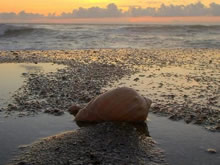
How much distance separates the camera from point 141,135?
579 cm

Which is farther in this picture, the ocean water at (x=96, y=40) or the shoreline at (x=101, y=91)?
the ocean water at (x=96, y=40)

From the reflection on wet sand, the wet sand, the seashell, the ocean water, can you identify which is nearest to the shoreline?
the wet sand

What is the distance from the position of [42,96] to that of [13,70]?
5.60 m

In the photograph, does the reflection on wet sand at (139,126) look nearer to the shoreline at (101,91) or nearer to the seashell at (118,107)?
the seashell at (118,107)

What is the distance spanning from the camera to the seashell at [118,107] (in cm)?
624

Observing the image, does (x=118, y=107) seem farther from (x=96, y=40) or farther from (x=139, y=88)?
(x=96, y=40)

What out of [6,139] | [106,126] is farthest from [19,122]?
[106,126]

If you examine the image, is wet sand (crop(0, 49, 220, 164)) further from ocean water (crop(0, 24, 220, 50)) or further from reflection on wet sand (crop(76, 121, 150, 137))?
ocean water (crop(0, 24, 220, 50))

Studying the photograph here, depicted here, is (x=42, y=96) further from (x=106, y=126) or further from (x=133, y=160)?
(x=133, y=160)

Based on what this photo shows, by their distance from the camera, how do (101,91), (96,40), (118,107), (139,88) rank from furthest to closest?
1. (96,40)
2. (139,88)
3. (101,91)
4. (118,107)

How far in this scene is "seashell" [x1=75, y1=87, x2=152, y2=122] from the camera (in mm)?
6238

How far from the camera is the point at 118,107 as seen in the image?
623 centimetres

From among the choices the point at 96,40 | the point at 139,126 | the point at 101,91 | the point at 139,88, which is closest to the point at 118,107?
the point at 139,126

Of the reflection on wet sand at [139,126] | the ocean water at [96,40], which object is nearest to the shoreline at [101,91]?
the reflection on wet sand at [139,126]
